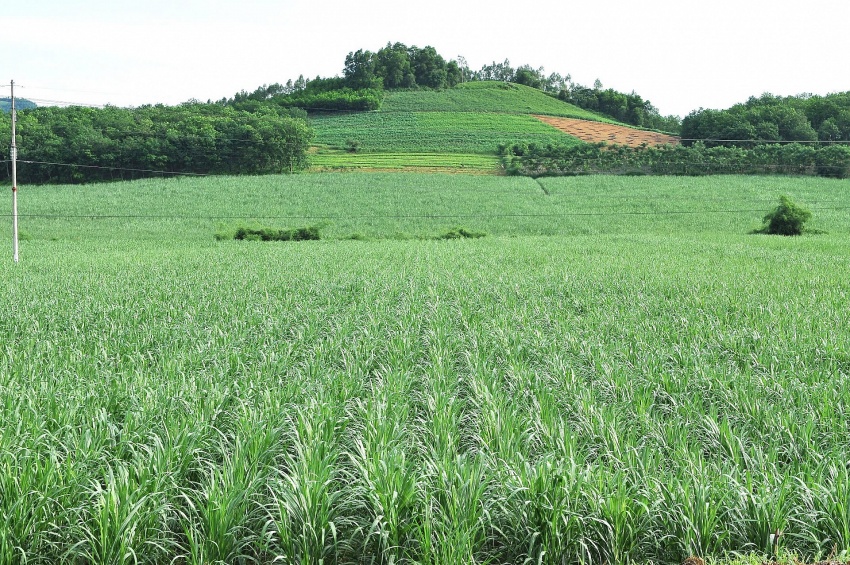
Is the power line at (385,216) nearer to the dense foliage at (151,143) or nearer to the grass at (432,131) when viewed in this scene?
the dense foliage at (151,143)

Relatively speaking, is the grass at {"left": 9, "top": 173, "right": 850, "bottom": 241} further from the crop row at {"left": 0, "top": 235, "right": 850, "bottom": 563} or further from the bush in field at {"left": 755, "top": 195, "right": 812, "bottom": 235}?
the crop row at {"left": 0, "top": 235, "right": 850, "bottom": 563}

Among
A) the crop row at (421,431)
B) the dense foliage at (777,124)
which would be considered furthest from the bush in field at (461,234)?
the dense foliage at (777,124)

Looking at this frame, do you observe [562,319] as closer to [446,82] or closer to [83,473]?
[83,473]

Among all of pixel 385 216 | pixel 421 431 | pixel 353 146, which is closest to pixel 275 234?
pixel 385 216

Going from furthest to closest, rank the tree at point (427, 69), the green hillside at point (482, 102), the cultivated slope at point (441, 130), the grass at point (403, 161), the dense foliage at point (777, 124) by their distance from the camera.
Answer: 1. the tree at point (427, 69)
2. the green hillside at point (482, 102)
3. the cultivated slope at point (441, 130)
4. the grass at point (403, 161)
5. the dense foliage at point (777, 124)

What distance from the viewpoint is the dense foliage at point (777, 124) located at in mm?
67750

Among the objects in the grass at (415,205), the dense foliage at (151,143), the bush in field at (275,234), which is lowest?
the bush in field at (275,234)

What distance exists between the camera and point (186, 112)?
Answer: 66625 mm

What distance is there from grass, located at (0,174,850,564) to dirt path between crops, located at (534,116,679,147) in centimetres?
6583

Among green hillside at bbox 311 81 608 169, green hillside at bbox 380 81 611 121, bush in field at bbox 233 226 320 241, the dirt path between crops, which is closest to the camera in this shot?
bush in field at bbox 233 226 320 241

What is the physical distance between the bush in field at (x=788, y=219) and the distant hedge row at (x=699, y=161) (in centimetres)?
2600

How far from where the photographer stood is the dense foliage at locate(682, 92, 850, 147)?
67.8m

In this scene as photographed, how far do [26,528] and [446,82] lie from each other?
473 feet

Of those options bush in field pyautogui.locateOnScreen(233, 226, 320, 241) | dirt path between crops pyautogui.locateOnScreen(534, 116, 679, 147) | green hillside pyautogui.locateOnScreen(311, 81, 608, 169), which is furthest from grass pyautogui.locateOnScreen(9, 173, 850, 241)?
dirt path between crops pyautogui.locateOnScreen(534, 116, 679, 147)
